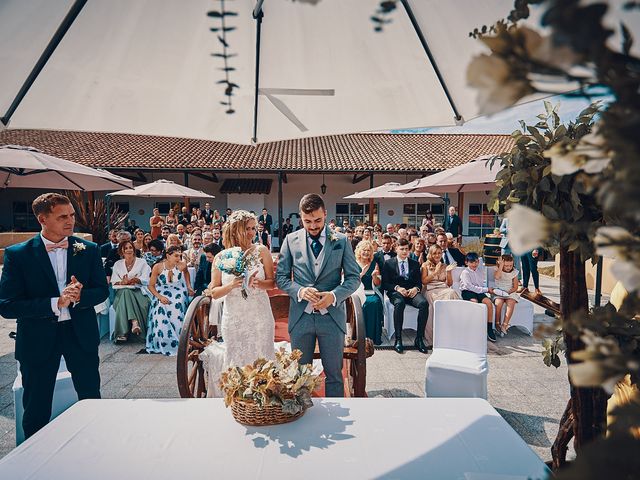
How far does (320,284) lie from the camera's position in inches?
119

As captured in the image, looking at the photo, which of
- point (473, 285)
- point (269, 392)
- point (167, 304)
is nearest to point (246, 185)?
point (167, 304)

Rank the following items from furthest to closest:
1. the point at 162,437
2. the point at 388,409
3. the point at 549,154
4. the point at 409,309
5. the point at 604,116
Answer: the point at 409,309, the point at 388,409, the point at 162,437, the point at 549,154, the point at 604,116

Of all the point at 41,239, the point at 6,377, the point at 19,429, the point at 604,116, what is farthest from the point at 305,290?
the point at 6,377

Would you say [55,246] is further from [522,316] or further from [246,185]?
[246,185]

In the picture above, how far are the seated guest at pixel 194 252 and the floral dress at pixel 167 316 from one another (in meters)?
1.89

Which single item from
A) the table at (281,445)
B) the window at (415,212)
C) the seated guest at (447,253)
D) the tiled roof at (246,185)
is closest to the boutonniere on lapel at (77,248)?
the table at (281,445)

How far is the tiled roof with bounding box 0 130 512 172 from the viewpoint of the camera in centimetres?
1656

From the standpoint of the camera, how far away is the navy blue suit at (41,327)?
8.38 feet

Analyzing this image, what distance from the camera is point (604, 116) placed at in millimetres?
435

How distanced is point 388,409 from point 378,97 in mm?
2114

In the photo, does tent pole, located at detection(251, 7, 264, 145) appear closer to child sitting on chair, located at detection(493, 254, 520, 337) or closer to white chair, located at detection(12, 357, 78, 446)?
white chair, located at detection(12, 357, 78, 446)

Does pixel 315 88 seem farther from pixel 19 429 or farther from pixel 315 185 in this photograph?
pixel 315 185

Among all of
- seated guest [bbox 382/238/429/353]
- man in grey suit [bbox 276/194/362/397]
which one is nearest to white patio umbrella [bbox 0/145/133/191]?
man in grey suit [bbox 276/194/362/397]

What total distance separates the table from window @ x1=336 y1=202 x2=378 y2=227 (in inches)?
665
